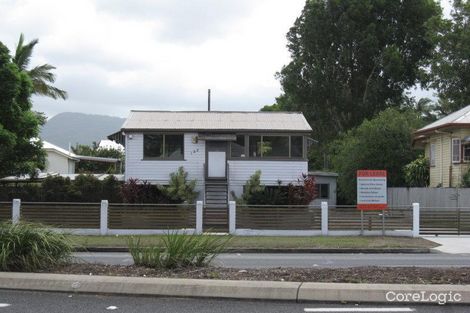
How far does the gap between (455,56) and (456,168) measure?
1689 centimetres

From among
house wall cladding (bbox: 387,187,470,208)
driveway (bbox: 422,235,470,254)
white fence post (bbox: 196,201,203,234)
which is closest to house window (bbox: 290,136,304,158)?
house wall cladding (bbox: 387,187,470,208)

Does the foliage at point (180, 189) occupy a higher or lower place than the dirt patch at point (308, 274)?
higher

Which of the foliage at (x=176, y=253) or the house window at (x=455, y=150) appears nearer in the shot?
the foliage at (x=176, y=253)

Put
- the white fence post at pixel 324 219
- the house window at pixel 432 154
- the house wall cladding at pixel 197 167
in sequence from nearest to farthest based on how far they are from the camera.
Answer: the white fence post at pixel 324 219 < the house wall cladding at pixel 197 167 < the house window at pixel 432 154

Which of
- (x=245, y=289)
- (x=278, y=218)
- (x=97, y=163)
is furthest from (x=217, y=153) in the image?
(x=97, y=163)

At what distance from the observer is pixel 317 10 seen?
50.3 meters

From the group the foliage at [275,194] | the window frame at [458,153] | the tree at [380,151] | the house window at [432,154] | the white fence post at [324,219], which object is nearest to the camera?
the white fence post at [324,219]

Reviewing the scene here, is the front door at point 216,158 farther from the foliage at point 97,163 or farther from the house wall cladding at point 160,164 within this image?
the foliage at point 97,163

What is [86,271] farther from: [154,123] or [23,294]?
[154,123]

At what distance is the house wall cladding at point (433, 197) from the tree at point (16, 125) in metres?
18.4

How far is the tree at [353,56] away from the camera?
49.7 metres

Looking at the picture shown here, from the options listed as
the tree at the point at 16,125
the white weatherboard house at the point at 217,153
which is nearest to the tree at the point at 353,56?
the white weatherboard house at the point at 217,153

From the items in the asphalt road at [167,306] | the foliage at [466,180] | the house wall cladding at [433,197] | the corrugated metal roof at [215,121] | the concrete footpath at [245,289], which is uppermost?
the corrugated metal roof at [215,121]

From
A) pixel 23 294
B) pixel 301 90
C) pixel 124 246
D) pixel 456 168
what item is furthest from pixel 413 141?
pixel 23 294
